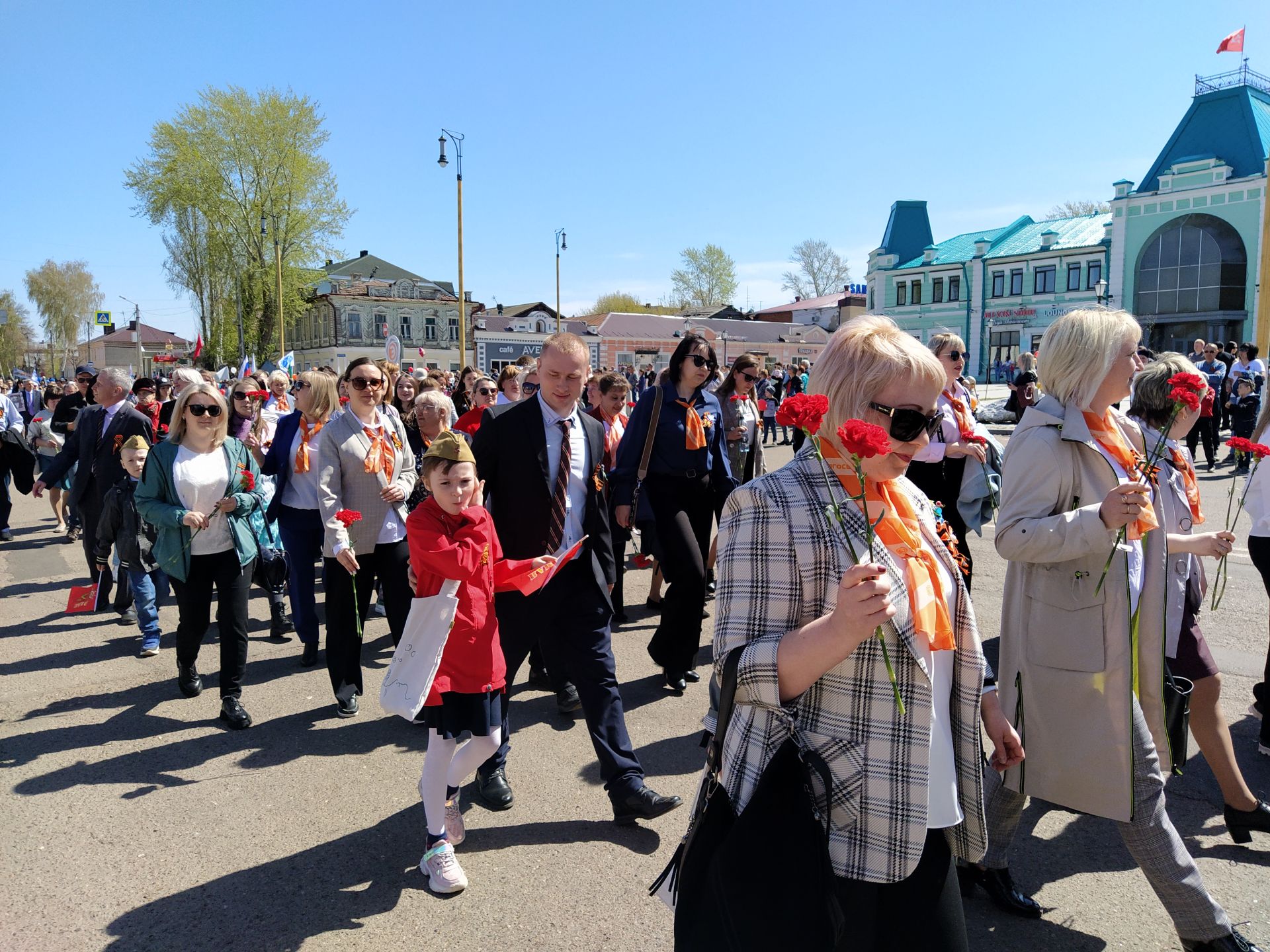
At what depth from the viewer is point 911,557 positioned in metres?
1.86

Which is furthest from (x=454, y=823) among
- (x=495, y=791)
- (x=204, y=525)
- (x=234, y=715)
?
(x=204, y=525)

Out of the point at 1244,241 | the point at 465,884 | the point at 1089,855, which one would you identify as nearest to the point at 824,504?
the point at 465,884

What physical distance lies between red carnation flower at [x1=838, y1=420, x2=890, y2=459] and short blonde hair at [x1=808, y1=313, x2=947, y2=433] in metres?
0.22

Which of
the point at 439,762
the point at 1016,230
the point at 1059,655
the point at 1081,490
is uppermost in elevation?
the point at 1016,230

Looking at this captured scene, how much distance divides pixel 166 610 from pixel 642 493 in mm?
4859

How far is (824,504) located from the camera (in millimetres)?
1789

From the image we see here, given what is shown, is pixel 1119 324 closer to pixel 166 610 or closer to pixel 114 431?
pixel 114 431

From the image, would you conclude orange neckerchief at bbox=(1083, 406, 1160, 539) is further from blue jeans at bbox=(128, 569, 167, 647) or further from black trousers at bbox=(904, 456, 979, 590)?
blue jeans at bbox=(128, 569, 167, 647)

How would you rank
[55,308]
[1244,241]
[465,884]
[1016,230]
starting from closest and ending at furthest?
[465,884], [1244,241], [1016,230], [55,308]

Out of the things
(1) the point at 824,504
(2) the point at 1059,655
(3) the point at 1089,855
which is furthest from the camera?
(3) the point at 1089,855

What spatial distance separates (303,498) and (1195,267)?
49684 mm

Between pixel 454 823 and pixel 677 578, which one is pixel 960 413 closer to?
pixel 677 578

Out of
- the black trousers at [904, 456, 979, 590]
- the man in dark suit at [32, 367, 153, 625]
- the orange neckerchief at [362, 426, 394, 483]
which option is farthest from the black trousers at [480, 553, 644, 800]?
the man in dark suit at [32, 367, 153, 625]

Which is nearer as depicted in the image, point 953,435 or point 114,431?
point 953,435
